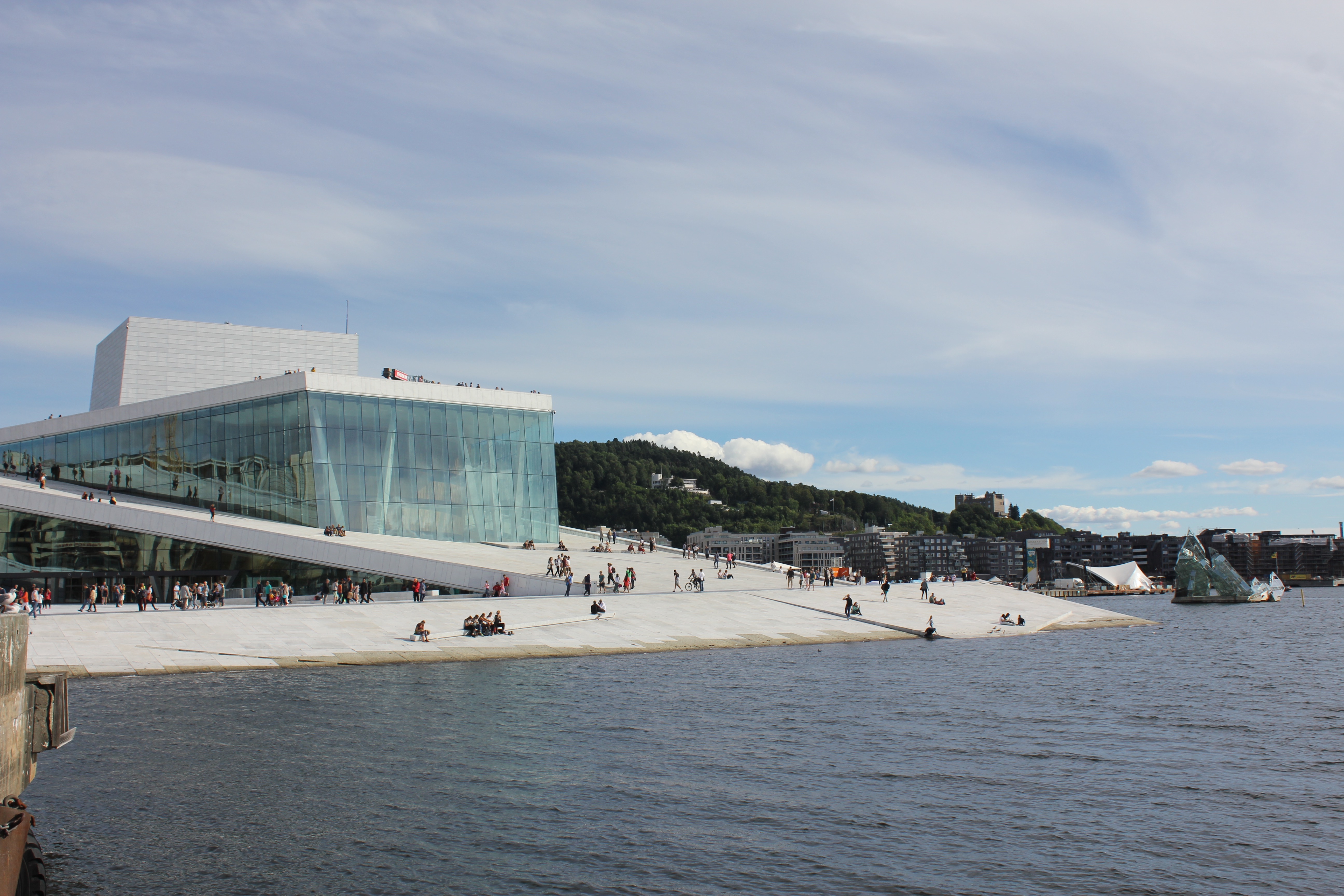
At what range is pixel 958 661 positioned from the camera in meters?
42.2

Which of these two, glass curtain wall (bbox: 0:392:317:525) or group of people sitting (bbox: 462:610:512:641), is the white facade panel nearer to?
glass curtain wall (bbox: 0:392:317:525)

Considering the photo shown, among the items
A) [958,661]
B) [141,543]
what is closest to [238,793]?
[958,661]

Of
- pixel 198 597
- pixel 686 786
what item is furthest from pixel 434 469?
pixel 686 786

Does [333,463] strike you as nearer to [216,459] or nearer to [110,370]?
[216,459]

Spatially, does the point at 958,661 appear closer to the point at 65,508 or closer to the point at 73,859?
the point at 73,859

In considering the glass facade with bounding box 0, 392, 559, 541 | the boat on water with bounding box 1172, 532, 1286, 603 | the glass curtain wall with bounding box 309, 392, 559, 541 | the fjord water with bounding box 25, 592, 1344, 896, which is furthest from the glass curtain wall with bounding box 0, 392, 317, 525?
the boat on water with bounding box 1172, 532, 1286, 603

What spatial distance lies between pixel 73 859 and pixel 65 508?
44.0m

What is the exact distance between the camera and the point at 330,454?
Result: 61531 millimetres

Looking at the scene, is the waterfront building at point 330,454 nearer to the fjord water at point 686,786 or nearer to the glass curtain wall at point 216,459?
the glass curtain wall at point 216,459

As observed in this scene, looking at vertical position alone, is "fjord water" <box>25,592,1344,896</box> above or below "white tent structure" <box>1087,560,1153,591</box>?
above

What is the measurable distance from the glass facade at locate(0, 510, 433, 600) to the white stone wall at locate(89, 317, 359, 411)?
62.5 ft

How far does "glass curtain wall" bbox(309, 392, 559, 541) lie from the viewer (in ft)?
202

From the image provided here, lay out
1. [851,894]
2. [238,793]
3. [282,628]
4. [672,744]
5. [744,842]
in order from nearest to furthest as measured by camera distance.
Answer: [851,894], [744,842], [238,793], [672,744], [282,628]

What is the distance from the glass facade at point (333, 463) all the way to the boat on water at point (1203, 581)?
83.0 m
